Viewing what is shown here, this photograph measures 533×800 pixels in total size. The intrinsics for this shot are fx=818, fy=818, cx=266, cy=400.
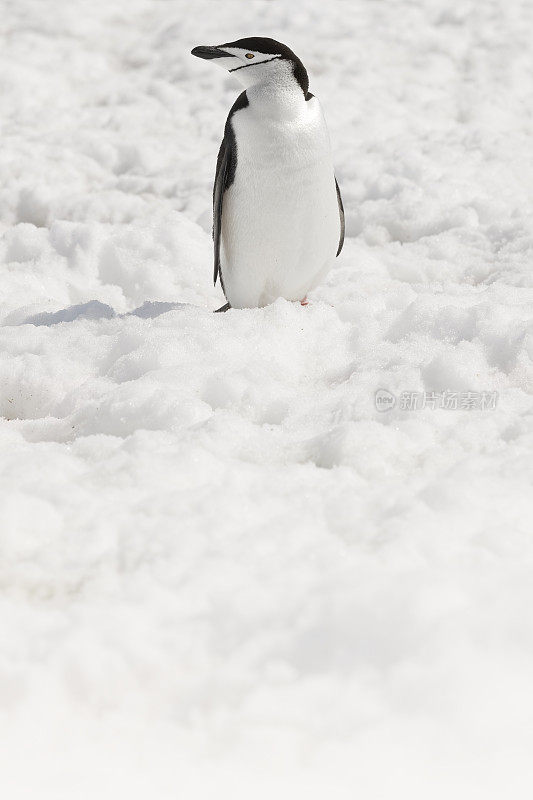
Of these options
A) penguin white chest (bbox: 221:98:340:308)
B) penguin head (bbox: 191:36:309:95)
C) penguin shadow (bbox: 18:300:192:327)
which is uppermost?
penguin head (bbox: 191:36:309:95)

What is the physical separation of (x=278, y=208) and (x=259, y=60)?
525 mm

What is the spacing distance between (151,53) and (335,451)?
533 cm

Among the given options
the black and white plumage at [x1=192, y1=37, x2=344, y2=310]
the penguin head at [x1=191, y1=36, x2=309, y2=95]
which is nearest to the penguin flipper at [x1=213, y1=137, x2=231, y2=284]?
the black and white plumage at [x1=192, y1=37, x2=344, y2=310]

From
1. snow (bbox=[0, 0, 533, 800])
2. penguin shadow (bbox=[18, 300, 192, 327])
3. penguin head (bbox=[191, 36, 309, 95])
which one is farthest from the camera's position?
penguin shadow (bbox=[18, 300, 192, 327])

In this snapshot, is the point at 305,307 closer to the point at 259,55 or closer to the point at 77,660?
the point at 259,55

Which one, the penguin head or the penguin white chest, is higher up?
the penguin head

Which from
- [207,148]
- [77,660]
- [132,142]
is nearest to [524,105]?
[207,148]

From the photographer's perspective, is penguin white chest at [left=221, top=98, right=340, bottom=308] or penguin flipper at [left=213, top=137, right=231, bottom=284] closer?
penguin white chest at [left=221, top=98, right=340, bottom=308]

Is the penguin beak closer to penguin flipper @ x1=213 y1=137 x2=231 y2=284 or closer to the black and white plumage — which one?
the black and white plumage

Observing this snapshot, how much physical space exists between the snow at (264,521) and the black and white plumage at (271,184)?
323 mm

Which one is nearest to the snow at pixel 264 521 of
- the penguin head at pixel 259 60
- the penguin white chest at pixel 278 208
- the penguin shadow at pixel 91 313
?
the penguin shadow at pixel 91 313

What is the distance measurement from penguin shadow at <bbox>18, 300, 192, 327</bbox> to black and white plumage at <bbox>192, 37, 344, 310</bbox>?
1.14ft

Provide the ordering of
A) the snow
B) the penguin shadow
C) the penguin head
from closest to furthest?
the snow, the penguin head, the penguin shadow

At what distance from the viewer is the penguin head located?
9.49ft
